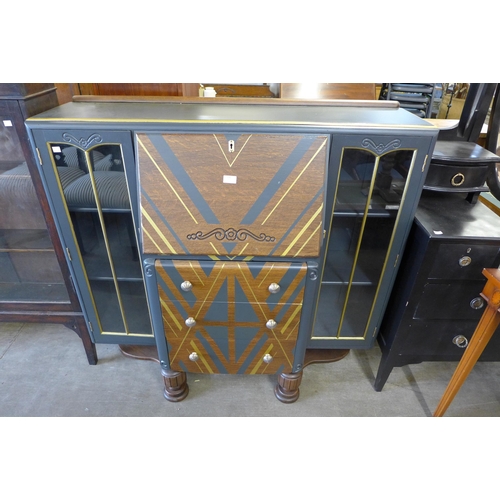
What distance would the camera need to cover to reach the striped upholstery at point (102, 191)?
1.14 m

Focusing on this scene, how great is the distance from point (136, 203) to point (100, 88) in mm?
750

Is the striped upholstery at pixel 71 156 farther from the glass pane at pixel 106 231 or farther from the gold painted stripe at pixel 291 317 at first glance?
the gold painted stripe at pixel 291 317

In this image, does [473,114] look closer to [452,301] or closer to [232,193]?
[452,301]

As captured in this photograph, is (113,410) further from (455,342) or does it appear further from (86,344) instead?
(455,342)

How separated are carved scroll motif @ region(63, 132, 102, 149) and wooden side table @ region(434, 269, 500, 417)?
130 centimetres

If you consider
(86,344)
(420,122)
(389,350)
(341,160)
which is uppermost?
(420,122)

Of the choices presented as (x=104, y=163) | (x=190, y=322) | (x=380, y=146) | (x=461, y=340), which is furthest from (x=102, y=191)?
(x=461, y=340)

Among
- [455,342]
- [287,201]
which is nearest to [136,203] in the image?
[287,201]

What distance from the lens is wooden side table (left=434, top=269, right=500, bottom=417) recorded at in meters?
1.06

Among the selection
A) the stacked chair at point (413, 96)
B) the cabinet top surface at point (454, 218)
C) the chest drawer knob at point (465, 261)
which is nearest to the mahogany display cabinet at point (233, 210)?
the cabinet top surface at point (454, 218)

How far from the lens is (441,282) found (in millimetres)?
1248

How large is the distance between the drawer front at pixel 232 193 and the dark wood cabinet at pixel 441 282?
0.43 metres

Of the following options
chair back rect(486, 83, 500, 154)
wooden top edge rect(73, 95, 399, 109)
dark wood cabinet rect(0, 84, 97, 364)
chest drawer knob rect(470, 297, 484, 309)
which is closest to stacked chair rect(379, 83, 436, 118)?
chair back rect(486, 83, 500, 154)

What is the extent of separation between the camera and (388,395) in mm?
1562
